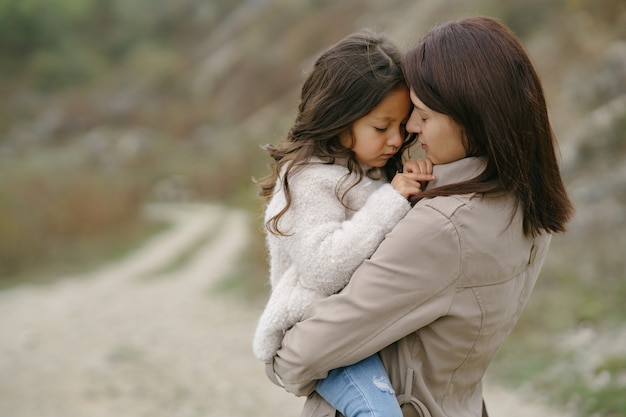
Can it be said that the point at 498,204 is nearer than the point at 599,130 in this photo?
Yes

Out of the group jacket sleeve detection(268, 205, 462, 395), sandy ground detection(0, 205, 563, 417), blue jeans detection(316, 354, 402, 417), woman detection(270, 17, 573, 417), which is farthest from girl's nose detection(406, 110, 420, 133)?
sandy ground detection(0, 205, 563, 417)

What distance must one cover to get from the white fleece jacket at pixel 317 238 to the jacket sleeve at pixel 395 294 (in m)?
0.11

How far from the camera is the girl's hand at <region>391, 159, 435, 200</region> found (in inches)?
75.7

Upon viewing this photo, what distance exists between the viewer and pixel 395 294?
1.69 meters

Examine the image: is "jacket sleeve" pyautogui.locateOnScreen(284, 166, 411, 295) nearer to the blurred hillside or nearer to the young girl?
the young girl

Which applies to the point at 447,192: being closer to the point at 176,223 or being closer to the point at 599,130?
the point at 599,130

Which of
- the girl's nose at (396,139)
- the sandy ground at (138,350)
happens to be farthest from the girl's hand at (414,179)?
the sandy ground at (138,350)

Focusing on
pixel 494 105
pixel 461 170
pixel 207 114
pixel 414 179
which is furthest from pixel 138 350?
pixel 207 114

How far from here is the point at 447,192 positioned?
179 centimetres

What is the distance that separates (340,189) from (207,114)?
29763mm

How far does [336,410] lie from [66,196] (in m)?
13.1

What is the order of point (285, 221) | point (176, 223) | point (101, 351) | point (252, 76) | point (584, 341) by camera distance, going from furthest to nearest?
point (252, 76) < point (176, 223) < point (101, 351) < point (584, 341) < point (285, 221)

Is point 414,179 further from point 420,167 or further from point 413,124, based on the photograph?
point 413,124

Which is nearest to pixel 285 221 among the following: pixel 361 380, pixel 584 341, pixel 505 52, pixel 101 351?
pixel 361 380
